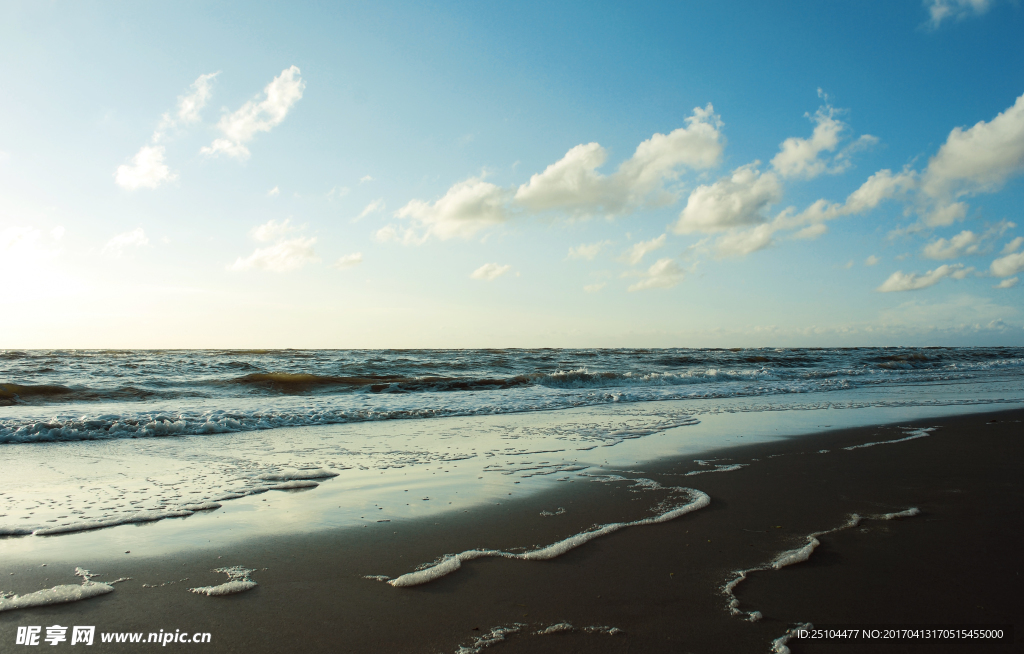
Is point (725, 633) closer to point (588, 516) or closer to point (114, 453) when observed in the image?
point (588, 516)

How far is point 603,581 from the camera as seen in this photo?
2975 mm

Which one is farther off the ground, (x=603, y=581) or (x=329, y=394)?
(x=603, y=581)

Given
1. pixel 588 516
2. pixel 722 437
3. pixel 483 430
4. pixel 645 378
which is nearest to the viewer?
pixel 588 516

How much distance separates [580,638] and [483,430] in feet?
21.6

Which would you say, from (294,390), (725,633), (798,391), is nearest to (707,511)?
(725,633)

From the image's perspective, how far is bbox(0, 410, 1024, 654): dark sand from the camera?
244 cm

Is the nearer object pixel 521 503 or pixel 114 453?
pixel 521 503

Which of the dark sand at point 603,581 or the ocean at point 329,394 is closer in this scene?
the dark sand at point 603,581

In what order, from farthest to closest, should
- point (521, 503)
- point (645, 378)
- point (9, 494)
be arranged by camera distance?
point (645, 378)
point (9, 494)
point (521, 503)

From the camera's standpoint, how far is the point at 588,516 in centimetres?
420

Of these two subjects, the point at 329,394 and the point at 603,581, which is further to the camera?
the point at 329,394

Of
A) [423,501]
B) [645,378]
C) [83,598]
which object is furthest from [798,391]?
[83,598]

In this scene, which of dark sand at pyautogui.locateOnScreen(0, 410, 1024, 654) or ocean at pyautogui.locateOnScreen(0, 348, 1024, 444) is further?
ocean at pyautogui.locateOnScreen(0, 348, 1024, 444)

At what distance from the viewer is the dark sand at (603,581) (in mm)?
2438
